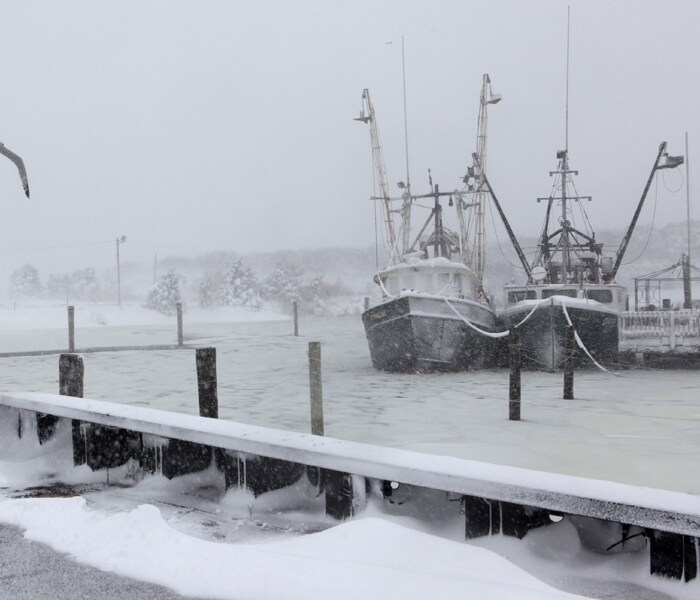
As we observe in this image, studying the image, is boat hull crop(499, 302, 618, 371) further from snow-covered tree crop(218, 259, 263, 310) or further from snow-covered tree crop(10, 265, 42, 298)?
snow-covered tree crop(10, 265, 42, 298)

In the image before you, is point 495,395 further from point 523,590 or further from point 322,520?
point 523,590

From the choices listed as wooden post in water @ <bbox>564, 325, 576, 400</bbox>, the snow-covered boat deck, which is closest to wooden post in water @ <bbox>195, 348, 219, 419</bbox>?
the snow-covered boat deck

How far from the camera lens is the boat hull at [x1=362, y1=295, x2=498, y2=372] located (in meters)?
15.8

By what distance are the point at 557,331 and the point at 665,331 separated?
3.92 metres

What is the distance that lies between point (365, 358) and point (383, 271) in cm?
412

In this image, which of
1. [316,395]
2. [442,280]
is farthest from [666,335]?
[316,395]

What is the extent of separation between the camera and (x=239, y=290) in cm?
8962

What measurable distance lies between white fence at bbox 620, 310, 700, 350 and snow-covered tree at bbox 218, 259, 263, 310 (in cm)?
7204

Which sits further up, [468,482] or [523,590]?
[468,482]

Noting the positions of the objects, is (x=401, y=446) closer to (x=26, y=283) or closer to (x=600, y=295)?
(x=600, y=295)

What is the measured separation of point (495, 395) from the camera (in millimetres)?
11547

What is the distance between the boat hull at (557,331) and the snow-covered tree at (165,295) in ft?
221

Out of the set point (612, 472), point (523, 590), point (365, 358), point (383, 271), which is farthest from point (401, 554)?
point (365, 358)

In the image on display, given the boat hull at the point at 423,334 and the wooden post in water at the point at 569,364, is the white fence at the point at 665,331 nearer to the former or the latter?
the boat hull at the point at 423,334
